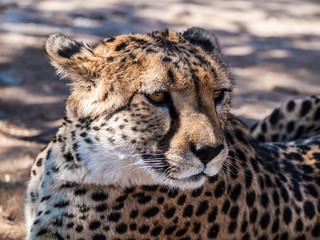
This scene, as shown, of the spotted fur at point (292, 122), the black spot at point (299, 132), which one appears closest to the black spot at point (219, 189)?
the spotted fur at point (292, 122)

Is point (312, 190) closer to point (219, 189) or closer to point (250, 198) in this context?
point (250, 198)

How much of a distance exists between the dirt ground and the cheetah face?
875mm

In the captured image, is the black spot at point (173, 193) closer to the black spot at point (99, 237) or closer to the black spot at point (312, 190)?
the black spot at point (99, 237)

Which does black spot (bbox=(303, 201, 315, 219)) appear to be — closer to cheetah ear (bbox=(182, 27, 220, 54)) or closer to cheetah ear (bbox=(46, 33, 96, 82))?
cheetah ear (bbox=(182, 27, 220, 54))

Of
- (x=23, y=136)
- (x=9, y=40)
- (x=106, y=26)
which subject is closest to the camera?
(x=23, y=136)

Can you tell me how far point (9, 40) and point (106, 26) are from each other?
1561 millimetres

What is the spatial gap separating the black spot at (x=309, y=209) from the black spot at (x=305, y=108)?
1.20 m

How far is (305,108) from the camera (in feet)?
12.1

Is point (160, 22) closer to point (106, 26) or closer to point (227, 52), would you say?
point (106, 26)

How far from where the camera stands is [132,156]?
6.84 ft

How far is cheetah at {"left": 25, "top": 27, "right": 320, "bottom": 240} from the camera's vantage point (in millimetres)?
2051

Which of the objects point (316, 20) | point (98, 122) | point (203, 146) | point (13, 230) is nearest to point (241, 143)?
point (203, 146)

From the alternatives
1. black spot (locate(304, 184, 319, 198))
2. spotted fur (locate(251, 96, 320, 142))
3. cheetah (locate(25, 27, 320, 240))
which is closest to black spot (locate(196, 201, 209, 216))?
cheetah (locate(25, 27, 320, 240))

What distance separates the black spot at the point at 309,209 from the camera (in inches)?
102
